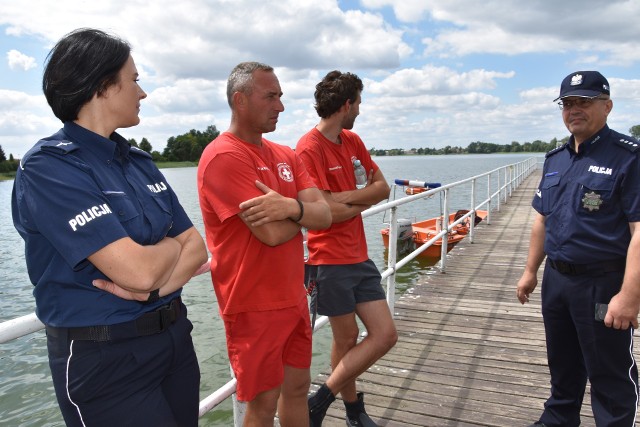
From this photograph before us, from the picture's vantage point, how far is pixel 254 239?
6.27 ft

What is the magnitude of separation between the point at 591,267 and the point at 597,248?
0.33 ft

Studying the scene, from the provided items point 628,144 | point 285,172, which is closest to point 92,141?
point 285,172

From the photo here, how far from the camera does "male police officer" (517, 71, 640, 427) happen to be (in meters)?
2.26

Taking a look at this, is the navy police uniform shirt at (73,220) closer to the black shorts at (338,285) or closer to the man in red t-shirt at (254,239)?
the man in red t-shirt at (254,239)

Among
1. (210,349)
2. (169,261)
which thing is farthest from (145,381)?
(210,349)

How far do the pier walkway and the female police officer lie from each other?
1.78m

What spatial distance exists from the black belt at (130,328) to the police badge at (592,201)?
1.95m

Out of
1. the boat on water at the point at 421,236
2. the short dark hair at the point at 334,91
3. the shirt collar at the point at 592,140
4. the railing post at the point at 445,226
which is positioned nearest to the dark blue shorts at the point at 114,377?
the short dark hair at the point at 334,91

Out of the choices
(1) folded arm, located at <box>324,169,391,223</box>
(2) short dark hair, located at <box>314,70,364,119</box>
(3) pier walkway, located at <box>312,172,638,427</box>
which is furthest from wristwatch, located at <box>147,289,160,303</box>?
(3) pier walkway, located at <box>312,172,638,427</box>

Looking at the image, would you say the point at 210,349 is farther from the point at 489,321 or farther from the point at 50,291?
the point at 50,291

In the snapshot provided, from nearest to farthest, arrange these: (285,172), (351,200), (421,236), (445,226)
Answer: (285,172) → (351,200) → (445,226) → (421,236)

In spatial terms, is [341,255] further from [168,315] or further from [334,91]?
[168,315]

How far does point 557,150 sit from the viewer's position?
274cm

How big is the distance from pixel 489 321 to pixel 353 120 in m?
2.95
